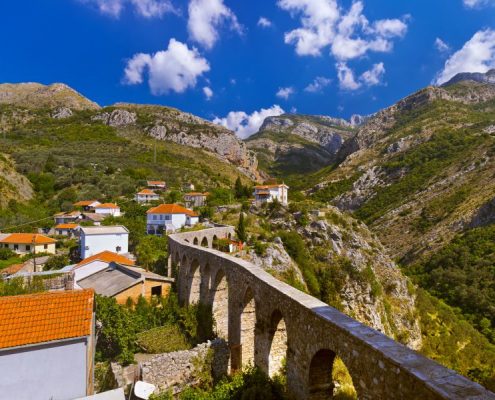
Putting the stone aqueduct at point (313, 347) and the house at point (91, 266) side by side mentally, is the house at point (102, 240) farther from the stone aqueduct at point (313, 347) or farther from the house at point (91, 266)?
the stone aqueduct at point (313, 347)

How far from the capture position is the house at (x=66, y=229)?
3792 centimetres

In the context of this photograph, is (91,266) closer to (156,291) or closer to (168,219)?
(156,291)

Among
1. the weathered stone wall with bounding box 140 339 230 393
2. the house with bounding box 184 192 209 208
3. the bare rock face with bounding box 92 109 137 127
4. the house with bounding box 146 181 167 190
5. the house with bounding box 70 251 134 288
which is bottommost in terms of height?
the weathered stone wall with bounding box 140 339 230 393

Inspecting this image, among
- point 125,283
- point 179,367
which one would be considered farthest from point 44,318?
point 125,283

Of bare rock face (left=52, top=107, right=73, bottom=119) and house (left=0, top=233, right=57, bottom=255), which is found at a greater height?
bare rock face (left=52, top=107, right=73, bottom=119)

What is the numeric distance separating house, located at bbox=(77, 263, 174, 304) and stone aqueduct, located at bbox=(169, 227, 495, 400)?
196 inches

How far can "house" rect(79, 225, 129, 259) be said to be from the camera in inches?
1099

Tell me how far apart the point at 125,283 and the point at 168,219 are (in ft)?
62.5

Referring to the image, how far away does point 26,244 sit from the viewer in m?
32.3

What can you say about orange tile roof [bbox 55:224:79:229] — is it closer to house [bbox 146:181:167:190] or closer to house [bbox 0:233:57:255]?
house [bbox 0:233:57:255]

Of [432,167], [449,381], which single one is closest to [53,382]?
[449,381]

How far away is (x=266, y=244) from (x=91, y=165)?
48.7 metres

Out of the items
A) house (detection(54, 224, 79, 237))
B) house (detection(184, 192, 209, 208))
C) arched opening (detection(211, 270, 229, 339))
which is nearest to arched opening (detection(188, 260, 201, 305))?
arched opening (detection(211, 270, 229, 339))

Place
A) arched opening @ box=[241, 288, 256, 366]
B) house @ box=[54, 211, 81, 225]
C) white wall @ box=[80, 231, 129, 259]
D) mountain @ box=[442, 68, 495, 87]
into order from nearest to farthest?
arched opening @ box=[241, 288, 256, 366] → white wall @ box=[80, 231, 129, 259] → house @ box=[54, 211, 81, 225] → mountain @ box=[442, 68, 495, 87]
